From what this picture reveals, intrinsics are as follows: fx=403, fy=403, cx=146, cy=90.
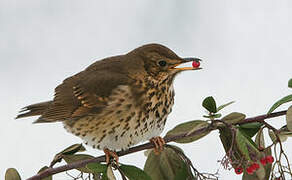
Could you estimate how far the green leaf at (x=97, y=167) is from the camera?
3.96 feet

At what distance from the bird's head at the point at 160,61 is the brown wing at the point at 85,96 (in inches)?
4.4

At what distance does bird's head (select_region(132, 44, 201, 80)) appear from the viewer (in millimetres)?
1543

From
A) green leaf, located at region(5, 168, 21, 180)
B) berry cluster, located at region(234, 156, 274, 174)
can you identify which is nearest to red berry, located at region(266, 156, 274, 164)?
berry cluster, located at region(234, 156, 274, 174)

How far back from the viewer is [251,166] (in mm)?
1225

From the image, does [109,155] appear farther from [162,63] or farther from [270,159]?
[270,159]

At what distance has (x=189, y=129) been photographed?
1241 millimetres

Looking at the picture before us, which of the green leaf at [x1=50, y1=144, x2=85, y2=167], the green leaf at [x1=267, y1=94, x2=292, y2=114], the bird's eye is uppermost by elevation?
the bird's eye

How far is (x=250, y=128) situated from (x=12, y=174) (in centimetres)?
79

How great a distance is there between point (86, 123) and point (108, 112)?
0.11 meters

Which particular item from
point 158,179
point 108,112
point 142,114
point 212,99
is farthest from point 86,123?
point 212,99

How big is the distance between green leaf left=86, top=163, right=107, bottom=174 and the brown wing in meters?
0.37

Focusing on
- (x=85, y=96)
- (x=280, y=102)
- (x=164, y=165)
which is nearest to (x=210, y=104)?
(x=280, y=102)

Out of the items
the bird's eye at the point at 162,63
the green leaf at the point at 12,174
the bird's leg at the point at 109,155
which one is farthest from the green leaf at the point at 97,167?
the bird's eye at the point at 162,63

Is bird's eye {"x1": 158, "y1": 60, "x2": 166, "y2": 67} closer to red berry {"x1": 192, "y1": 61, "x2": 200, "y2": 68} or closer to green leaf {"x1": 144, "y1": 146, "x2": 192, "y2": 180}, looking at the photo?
red berry {"x1": 192, "y1": 61, "x2": 200, "y2": 68}
